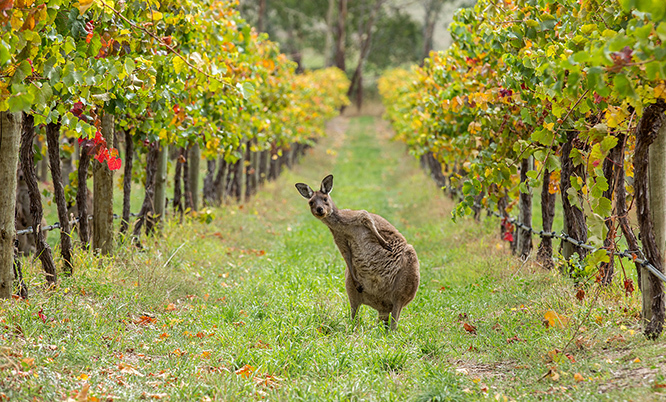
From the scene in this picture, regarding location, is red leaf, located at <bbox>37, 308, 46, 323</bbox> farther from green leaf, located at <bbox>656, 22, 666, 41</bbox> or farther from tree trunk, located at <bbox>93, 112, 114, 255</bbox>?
green leaf, located at <bbox>656, 22, 666, 41</bbox>

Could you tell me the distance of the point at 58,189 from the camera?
634cm

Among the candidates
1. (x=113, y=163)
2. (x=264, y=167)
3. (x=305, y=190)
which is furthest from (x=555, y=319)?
(x=264, y=167)

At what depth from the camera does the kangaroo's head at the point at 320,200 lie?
19.2ft

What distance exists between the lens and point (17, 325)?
485 cm

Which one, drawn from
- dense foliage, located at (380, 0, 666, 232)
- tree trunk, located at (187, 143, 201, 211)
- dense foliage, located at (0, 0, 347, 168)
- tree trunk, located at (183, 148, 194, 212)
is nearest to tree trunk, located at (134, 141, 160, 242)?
dense foliage, located at (0, 0, 347, 168)

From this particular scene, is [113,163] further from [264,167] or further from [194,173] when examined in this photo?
[264,167]

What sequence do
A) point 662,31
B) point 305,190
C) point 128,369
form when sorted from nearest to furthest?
point 662,31, point 128,369, point 305,190

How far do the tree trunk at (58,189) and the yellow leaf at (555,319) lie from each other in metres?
4.99

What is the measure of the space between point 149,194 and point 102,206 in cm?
152

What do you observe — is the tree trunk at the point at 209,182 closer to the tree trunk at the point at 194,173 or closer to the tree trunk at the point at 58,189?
the tree trunk at the point at 194,173

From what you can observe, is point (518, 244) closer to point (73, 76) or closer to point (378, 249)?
point (378, 249)

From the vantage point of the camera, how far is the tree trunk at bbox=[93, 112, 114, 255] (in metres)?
7.16

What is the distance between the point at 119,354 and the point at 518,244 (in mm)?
5726

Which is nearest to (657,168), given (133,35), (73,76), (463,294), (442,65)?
(463,294)
